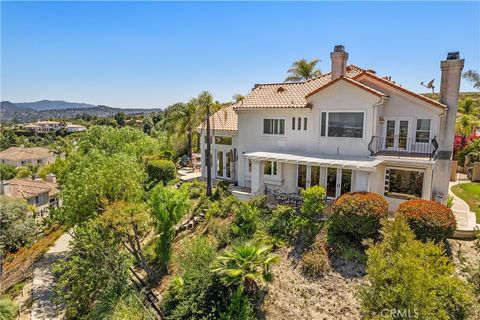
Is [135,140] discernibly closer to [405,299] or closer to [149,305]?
[149,305]

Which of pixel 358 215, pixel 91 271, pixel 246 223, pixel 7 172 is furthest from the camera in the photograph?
pixel 7 172

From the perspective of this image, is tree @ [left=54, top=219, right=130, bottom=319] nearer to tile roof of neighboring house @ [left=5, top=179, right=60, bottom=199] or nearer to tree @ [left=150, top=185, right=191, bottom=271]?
tree @ [left=150, top=185, right=191, bottom=271]

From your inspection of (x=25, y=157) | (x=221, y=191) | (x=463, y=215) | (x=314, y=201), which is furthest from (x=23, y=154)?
(x=463, y=215)

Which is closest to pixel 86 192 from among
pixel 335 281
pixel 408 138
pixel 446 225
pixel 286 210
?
pixel 286 210

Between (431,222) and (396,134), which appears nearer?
(431,222)

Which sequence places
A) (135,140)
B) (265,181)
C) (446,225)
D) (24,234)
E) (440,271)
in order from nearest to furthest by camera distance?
(440,271) → (446,225) → (265,181) → (24,234) → (135,140)

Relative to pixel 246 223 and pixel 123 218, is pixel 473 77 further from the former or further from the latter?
pixel 123 218
